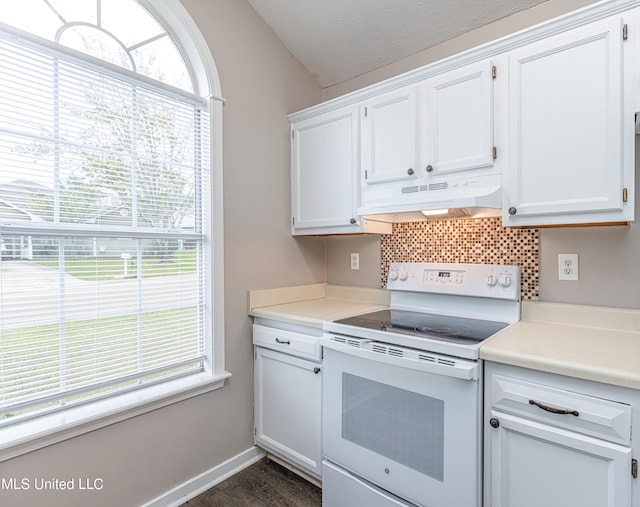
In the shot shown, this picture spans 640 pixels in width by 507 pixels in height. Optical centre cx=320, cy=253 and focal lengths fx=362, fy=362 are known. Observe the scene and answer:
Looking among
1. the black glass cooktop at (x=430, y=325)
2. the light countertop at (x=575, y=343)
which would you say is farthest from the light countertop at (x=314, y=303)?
the light countertop at (x=575, y=343)

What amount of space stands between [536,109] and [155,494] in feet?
8.18

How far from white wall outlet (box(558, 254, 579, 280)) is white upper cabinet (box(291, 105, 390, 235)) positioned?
0.94m

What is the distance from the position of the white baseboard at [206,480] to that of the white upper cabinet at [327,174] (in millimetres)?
1417

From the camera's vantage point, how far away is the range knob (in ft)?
5.82

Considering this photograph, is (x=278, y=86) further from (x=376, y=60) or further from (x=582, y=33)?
(x=582, y=33)

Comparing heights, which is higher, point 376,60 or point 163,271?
point 376,60

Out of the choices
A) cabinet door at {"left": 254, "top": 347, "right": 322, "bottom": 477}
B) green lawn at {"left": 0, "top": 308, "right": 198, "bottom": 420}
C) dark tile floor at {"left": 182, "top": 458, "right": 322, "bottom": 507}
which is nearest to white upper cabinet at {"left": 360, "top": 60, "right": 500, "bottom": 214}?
cabinet door at {"left": 254, "top": 347, "right": 322, "bottom": 477}

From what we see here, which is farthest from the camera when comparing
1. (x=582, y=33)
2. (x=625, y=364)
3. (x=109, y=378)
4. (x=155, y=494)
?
(x=155, y=494)

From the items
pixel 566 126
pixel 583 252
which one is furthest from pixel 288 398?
pixel 566 126

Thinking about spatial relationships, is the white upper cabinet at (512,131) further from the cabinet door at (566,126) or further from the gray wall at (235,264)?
the gray wall at (235,264)

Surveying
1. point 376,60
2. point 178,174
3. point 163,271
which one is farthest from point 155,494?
point 376,60

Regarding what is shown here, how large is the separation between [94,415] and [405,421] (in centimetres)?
132

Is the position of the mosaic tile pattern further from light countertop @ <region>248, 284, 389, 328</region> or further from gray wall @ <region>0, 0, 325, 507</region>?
gray wall @ <region>0, 0, 325, 507</region>

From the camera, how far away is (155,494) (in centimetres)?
178
